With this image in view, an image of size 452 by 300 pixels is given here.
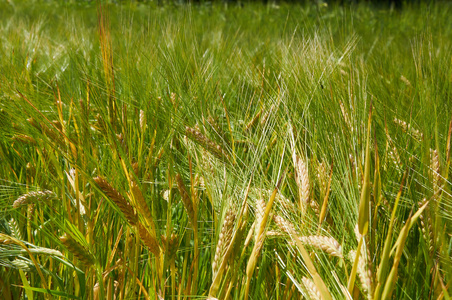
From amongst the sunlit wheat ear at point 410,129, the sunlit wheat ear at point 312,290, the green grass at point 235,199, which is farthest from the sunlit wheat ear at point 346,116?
the sunlit wheat ear at point 312,290

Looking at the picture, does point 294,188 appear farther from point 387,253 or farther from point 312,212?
point 387,253

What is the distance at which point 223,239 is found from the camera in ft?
1.43

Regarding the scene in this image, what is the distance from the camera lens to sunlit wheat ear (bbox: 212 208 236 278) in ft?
1.43

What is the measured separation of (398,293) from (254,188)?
0.23 meters

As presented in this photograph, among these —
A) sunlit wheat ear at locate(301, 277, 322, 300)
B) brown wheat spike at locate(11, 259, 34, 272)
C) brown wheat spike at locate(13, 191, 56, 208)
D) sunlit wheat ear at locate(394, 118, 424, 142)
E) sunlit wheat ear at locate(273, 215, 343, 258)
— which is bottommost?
brown wheat spike at locate(11, 259, 34, 272)

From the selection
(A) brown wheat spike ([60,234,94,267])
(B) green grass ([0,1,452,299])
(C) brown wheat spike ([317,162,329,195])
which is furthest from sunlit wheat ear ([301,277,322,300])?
(A) brown wheat spike ([60,234,94,267])

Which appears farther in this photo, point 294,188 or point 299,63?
point 299,63

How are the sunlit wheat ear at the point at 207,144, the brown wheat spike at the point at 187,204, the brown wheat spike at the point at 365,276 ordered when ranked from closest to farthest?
the brown wheat spike at the point at 365,276 → the brown wheat spike at the point at 187,204 → the sunlit wheat ear at the point at 207,144

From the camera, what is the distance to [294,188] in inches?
23.4

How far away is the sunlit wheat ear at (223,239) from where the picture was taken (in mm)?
435

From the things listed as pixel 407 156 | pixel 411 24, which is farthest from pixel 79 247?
pixel 411 24

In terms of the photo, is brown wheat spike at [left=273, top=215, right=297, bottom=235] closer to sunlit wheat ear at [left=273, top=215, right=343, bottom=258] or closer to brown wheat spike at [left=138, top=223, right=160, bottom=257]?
sunlit wheat ear at [left=273, top=215, right=343, bottom=258]

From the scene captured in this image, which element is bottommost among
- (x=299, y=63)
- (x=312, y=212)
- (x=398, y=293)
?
(x=398, y=293)

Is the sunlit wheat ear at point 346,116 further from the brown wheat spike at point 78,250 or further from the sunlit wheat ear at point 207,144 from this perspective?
the brown wheat spike at point 78,250
